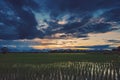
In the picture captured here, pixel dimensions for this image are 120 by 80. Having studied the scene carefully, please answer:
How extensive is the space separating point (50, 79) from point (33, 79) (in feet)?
2.94

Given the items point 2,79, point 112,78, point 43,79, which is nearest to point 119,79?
point 112,78

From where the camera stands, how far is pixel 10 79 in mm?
14414

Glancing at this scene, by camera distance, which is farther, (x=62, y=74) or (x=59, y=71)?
(x=59, y=71)

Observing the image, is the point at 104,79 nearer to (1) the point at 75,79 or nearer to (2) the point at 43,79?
(1) the point at 75,79

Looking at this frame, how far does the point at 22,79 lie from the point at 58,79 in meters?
1.95

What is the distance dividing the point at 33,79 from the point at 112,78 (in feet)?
13.6

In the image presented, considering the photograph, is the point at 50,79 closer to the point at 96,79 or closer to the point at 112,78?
the point at 96,79

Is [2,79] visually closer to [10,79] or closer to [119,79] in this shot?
[10,79]

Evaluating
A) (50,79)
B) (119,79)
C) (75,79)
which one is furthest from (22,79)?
(119,79)

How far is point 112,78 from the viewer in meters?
14.2

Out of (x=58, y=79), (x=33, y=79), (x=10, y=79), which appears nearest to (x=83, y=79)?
(x=58, y=79)

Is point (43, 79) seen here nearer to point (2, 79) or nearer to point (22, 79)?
point (22, 79)

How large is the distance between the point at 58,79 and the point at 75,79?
88 cm

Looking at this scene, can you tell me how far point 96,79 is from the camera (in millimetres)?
13906
